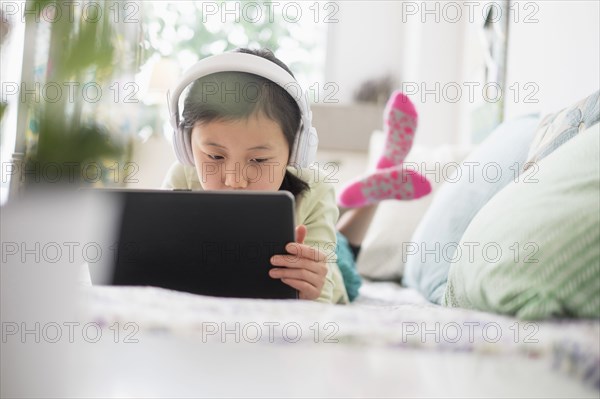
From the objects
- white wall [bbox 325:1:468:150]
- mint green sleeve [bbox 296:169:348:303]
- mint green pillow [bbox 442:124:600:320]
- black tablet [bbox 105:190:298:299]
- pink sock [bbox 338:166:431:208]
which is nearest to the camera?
mint green pillow [bbox 442:124:600:320]

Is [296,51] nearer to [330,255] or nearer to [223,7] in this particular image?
[223,7]

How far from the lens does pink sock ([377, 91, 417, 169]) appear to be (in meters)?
1.99

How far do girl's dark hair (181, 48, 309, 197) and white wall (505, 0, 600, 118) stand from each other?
705mm

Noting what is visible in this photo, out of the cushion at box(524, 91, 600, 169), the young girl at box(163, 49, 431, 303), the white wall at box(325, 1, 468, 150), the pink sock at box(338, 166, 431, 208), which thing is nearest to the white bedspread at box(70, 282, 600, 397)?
the young girl at box(163, 49, 431, 303)

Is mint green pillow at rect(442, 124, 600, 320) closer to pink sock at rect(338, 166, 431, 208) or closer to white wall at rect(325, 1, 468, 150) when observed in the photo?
pink sock at rect(338, 166, 431, 208)

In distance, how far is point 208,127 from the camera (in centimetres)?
117

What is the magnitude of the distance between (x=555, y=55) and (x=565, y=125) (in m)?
0.87

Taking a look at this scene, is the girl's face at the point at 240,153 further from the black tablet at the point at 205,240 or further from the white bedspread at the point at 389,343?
the white bedspread at the point at 389,343

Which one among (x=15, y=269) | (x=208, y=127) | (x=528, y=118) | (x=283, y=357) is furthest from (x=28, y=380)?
(x=528, y=118)

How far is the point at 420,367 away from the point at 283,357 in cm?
11

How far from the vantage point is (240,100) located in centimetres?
114

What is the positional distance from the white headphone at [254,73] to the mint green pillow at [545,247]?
44 cm

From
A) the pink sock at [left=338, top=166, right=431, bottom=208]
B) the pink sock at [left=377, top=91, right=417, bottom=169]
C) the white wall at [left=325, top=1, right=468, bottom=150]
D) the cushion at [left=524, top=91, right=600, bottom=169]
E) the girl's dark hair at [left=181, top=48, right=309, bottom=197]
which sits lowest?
the pink sock at [left=338, top=166, right=431, bottom=208]

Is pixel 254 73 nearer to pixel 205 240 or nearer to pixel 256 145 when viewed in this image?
pixel 256 145
